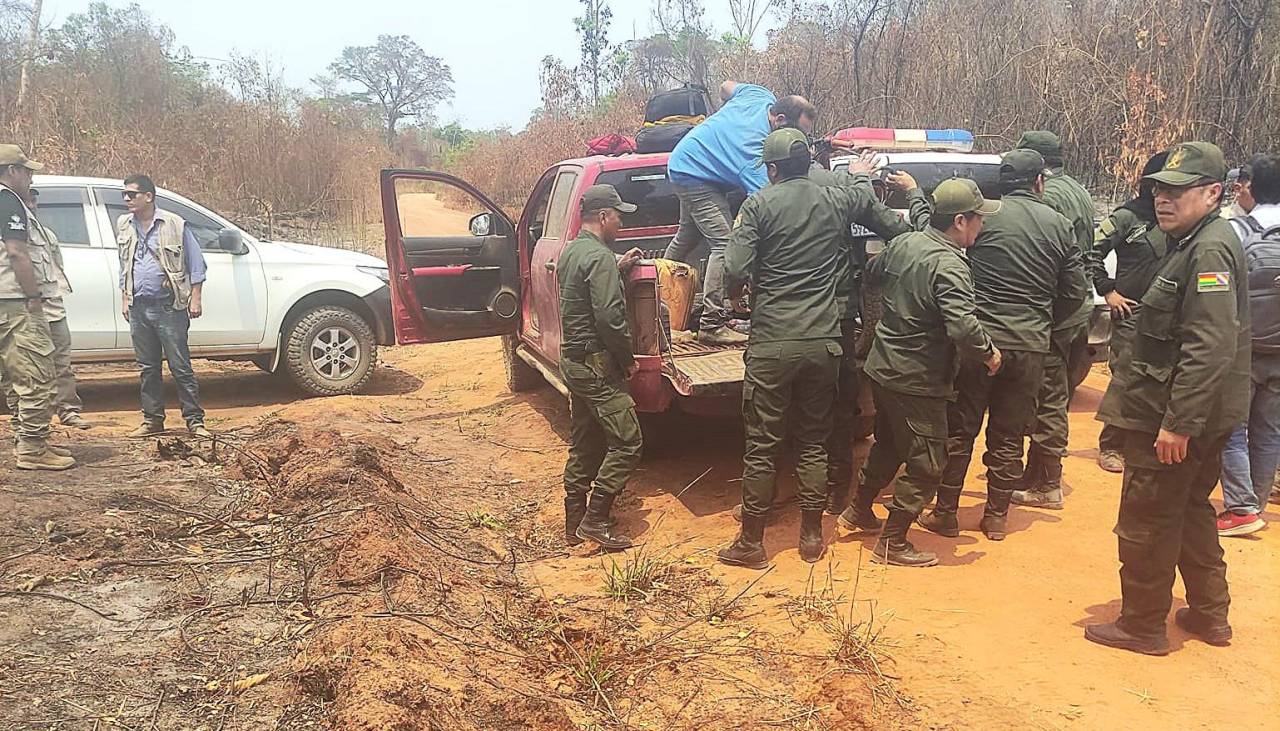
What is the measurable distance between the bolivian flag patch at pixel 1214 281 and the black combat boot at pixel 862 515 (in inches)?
73.6

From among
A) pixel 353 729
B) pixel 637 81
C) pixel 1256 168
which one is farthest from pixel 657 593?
pixel 637 81

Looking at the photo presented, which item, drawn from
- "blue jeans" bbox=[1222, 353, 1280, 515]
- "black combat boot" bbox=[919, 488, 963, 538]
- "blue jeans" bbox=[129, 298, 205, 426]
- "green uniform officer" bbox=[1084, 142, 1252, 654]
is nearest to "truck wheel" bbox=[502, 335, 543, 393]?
"blue jeans" bbox=[129, 298, 205, 426]

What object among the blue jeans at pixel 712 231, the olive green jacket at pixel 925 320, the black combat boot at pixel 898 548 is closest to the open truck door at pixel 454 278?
the blue jeans at pixel 712 231

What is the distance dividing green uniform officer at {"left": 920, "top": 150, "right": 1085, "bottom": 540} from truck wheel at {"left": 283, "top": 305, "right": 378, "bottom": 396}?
5529 mm

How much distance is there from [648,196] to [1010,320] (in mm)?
2660

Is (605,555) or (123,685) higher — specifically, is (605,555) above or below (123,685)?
below

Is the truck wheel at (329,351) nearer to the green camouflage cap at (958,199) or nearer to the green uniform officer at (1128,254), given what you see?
the green camouflage cap at (958,199)

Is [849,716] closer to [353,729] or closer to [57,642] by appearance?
[353,729]

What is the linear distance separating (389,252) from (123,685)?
4307 millimetres

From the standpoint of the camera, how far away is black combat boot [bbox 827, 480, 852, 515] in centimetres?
494

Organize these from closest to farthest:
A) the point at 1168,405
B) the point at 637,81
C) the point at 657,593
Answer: the point at 1168,405
the point at 657,593
the point at 637,81

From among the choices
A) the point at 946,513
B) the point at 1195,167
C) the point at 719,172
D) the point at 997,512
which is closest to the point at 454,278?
the point at 719,172

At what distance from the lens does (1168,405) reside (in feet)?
10.4

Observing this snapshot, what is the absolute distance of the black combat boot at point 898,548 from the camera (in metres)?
4.25
